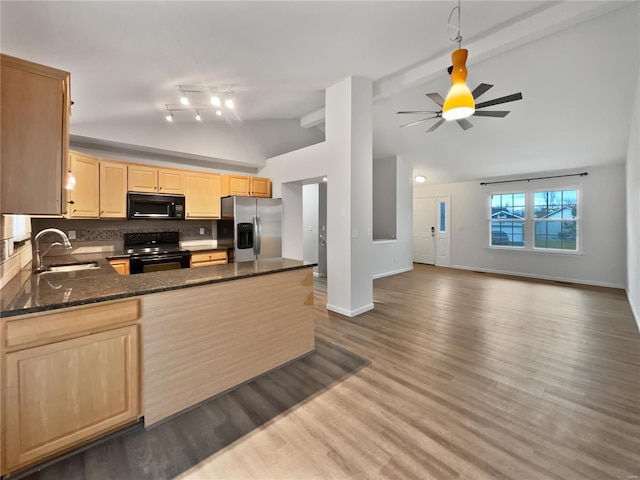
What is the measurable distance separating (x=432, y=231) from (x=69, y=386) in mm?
8292

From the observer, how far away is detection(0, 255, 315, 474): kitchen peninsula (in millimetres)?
1380

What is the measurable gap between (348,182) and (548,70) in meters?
2.96

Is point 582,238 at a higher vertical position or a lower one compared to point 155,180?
lower

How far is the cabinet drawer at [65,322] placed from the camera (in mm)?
1346

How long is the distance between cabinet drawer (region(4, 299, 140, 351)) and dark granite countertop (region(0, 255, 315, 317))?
0.18ft

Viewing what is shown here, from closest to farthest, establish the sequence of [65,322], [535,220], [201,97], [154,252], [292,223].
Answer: [65,322], [201,97], [154,252], [292,223], [535,220]

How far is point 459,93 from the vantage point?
2.07m

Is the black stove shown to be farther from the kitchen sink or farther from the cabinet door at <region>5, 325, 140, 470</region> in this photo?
the cabinet door at <region>5, 325, 140, 470</region>

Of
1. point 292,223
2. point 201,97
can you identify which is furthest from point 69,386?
point 292,223

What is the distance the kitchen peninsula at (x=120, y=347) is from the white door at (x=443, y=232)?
22.2 ft

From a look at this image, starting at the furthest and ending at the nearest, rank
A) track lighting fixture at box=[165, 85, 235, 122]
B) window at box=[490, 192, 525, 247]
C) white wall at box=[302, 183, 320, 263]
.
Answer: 1. window at box=[490, 192, 525, 247]
2. white wall at box=[302, 183, 320, 263]
3. track lighting fixture at box=[165, 85, 235, 122]

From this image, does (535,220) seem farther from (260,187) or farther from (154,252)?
(154,252)

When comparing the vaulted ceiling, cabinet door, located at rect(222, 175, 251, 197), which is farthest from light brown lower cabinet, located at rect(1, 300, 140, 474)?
cabinet door, located at rect(222, 175, 251, 197)

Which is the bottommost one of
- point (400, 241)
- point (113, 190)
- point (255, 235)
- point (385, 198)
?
point (400, 241)
